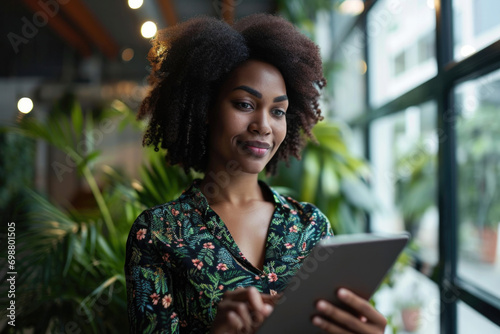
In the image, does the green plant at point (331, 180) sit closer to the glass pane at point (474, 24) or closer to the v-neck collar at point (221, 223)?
the glass pane at point (474, 24)

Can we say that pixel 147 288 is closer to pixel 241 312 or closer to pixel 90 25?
pixel 241 312

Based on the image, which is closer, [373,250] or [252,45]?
[373,250]

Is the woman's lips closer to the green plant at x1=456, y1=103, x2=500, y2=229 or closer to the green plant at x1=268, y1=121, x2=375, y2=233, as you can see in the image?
the green plant at x1=456, y1=103, x2=500, y2=229

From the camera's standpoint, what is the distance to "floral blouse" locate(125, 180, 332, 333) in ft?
3.23

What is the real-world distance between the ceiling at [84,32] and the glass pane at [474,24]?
1.59 metres

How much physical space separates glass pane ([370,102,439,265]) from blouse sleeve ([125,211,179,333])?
1.61 meters

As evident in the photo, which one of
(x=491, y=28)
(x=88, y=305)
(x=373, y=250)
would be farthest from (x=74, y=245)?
(x=491, y=28)

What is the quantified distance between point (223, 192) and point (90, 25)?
16.4 feet

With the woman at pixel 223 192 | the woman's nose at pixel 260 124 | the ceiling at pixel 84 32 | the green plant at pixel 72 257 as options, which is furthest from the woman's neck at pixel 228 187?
the ceiling at pixel 84 32

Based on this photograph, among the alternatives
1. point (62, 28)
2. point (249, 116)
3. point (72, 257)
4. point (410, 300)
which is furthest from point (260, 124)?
point (62, 28)

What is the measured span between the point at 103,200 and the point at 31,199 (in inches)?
15.8

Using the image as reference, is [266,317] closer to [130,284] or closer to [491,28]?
[130,284]

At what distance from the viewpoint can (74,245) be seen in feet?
6.29

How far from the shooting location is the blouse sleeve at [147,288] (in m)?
0.97
